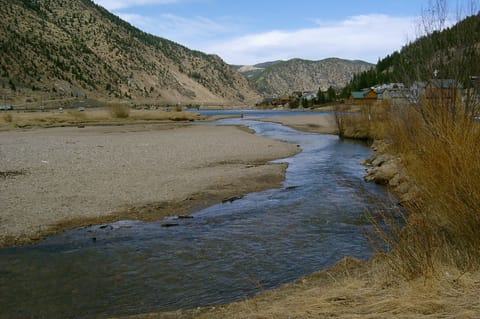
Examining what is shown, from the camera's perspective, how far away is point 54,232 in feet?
37.5

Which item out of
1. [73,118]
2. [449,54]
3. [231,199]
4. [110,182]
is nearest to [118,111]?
[73,118]

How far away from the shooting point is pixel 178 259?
31.7ft

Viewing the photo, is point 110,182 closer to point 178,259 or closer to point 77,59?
point 178,259

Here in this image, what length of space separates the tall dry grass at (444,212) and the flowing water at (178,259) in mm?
2094

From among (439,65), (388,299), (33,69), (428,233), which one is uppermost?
(33,69)

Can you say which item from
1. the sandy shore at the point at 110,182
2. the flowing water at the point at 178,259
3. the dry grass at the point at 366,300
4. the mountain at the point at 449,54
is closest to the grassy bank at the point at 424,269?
the dry grass at the point at 366,300

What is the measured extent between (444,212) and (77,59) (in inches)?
5203

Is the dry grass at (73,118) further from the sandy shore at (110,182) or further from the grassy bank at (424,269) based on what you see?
the grassy bank at (424,269)

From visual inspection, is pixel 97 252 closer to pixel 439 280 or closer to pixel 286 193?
pixel 439 280

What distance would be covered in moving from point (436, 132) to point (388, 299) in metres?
3.60

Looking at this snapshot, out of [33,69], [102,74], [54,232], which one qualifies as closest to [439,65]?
[54,232]

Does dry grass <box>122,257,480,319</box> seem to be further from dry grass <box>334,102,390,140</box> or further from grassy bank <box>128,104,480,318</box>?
dry grass <box>334,102,390,140</box>

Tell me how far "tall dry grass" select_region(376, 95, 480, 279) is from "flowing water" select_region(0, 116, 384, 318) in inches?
82.4

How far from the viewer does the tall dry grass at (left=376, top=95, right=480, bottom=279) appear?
19.8 ft
